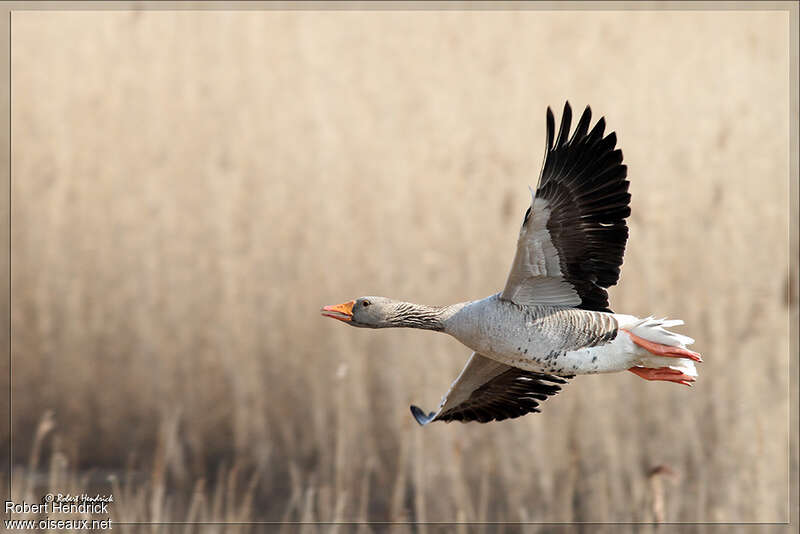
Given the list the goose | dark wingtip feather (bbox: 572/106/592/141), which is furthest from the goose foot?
dark wingtip feather (bbox: 572/106/592/141)

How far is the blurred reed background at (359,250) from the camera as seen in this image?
4.90 meters

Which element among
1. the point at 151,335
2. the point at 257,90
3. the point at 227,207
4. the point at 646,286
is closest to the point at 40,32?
the point at 257,90

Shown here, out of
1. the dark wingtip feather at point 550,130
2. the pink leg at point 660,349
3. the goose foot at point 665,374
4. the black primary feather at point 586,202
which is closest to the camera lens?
the dark wingtip feather at point 550,130

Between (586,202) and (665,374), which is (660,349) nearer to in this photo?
(665,374)

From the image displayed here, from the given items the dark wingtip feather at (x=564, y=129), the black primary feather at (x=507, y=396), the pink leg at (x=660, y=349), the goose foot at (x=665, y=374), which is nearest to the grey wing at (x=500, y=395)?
the black primary feather at (x=507, y=396)

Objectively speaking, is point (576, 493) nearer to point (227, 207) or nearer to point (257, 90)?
point (227, 207)

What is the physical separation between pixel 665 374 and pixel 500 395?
2.58 ft

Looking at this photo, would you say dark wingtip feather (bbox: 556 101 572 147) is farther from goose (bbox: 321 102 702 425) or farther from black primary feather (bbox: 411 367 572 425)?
black primary feather (bbox: 411 367 572 425)

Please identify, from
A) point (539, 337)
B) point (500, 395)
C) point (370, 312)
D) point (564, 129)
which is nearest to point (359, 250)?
point (500, 395)

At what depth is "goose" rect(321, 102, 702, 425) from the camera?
9.84 feet

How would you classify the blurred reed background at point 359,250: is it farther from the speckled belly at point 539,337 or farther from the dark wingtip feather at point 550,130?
the dark wingtip feather at point 550,130

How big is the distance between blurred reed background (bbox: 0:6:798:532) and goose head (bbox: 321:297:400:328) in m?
1.39

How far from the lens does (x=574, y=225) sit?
3.08m

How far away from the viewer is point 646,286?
5.22 metres
